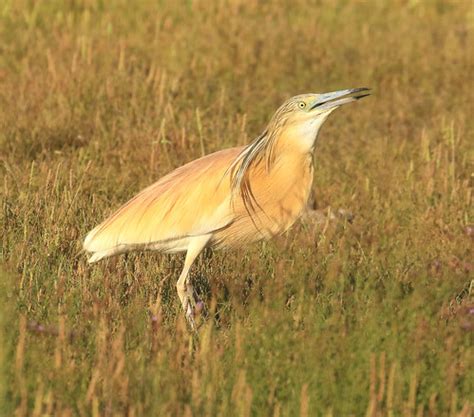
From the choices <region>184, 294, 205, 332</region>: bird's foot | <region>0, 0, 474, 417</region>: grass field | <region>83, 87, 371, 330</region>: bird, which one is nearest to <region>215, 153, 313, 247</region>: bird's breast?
<region>83, 87, 371, 330</region>: bird

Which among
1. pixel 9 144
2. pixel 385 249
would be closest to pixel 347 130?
pixel 9 144

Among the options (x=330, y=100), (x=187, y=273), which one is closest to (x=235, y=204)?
(x=187, y=273)

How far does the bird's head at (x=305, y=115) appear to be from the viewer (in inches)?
185

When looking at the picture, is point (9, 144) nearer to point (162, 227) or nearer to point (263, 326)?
point (162, 227)

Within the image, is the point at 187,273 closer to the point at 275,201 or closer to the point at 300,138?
the point at 275,201

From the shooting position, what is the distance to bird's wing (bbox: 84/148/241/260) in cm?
479

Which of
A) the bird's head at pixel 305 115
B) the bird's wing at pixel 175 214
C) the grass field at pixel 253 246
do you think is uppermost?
the bird's head at pixel 305 115

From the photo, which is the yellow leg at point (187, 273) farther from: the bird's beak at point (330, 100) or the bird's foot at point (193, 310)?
the bird's beak at point (330, 100)

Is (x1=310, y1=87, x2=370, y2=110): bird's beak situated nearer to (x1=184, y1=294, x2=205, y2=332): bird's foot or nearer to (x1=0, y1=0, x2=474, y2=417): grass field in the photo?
(x1=0, y1=0, x2=474, y2=417): grass field

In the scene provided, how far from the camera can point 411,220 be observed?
6.11m

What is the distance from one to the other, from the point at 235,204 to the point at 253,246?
602 mm

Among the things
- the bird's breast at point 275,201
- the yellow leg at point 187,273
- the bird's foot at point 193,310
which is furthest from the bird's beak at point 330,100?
the bird's foot at point 193,310

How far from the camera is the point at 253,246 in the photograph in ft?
17.5

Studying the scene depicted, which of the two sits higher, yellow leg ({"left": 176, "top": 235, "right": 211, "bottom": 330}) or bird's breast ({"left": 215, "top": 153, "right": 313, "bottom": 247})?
bird's breast ({"left": 215, "top": 153, "right": 313, "bottom": 247})
